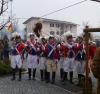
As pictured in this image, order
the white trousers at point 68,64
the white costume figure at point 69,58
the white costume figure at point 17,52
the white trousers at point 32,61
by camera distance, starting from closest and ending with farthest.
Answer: the white costume figure at point 69,58 < the white trousers at point 68,64 < the white costume figure at point 17,52 < the white trousers at point 32,61

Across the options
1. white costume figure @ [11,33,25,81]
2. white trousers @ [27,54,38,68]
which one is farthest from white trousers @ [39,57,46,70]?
white costume figure @ [11,33,25,81]

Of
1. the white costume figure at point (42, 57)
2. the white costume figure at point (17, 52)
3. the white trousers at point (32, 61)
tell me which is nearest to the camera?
the white costume figure at point (42, 57)

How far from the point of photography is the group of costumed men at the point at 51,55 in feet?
43.2

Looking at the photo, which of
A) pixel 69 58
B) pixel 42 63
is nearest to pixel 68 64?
pixel 69 58

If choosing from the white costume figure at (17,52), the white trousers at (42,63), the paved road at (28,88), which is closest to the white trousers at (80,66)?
the paved road at (28,88)

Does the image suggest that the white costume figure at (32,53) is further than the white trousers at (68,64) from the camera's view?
Yes

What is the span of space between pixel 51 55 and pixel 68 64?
2.27 ft

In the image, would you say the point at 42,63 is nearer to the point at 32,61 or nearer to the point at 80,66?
the point at 32,61

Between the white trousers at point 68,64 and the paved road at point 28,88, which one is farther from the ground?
the white trousers at point 68,64

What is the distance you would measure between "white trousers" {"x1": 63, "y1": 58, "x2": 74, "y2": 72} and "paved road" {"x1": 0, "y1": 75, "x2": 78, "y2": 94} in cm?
94

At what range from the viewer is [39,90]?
1147 centimetres

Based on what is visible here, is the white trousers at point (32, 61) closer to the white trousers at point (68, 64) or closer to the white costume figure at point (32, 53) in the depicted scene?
the white costume figure at point (32, 53)

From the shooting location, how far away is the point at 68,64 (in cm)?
1326

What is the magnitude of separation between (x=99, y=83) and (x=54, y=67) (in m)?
7.33
